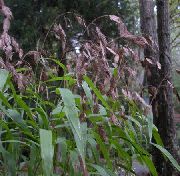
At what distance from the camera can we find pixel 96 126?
175cm

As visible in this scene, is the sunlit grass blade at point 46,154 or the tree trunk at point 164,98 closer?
the sunlit grass blade at point 46,154

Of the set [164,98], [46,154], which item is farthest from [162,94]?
[46,154]

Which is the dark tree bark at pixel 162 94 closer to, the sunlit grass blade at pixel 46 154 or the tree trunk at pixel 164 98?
the tree trunk at pixel 164 98

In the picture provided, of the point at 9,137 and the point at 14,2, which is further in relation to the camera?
the point at 14,2

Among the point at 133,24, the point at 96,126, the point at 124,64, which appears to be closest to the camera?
the point at 96,126

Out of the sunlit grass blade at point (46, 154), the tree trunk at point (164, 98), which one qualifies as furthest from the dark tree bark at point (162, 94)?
the sunlit grass blade at point (46, 154)

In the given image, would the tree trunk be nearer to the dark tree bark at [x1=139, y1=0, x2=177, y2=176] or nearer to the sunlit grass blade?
the dark tree bark at [x1=139, y1=0, x2=177, y2=176]

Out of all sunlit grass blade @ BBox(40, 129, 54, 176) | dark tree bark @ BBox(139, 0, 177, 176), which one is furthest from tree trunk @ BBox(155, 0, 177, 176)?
sunlit grass blade @ BBox(40, 129, 54, 176)

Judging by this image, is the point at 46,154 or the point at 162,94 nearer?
Answer: the point at 46,154

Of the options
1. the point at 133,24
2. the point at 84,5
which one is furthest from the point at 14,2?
the point at 133,24

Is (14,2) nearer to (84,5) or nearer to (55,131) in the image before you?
(84,5)

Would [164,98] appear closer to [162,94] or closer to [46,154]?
[162,94]

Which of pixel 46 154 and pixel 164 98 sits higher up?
pixel 46 154

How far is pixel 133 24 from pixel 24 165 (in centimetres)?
713
